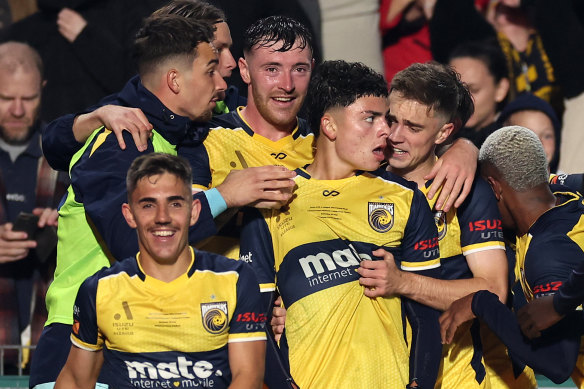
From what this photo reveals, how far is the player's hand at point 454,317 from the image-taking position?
544 centimetres

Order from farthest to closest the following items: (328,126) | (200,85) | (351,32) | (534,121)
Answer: (351,32)
(534,121)
(200,85)
(328,126)

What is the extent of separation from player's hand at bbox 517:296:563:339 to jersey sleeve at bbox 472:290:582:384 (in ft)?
0.21

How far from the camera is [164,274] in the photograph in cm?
493

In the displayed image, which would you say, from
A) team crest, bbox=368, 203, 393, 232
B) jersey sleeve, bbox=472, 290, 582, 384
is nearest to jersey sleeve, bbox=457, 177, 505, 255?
jersey sleeve, bbox=472, 290, 582, 384

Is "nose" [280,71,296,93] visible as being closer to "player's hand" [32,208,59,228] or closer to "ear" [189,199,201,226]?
"ear" [189,199,201,226]

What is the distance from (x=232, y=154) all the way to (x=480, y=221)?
122 centimetres

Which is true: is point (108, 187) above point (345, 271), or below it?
above

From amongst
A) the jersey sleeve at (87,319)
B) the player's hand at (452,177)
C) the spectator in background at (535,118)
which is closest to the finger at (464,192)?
the player's hand at (452,177)

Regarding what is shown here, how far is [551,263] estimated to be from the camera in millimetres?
5449

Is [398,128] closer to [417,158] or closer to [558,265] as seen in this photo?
[417,158]

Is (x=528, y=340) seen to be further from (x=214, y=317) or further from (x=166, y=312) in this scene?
(x=166, y=312)

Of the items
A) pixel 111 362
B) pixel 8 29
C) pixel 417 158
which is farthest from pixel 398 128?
pixel 8 29

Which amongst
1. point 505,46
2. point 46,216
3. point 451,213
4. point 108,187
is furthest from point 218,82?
point 505,46

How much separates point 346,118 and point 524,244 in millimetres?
1106
